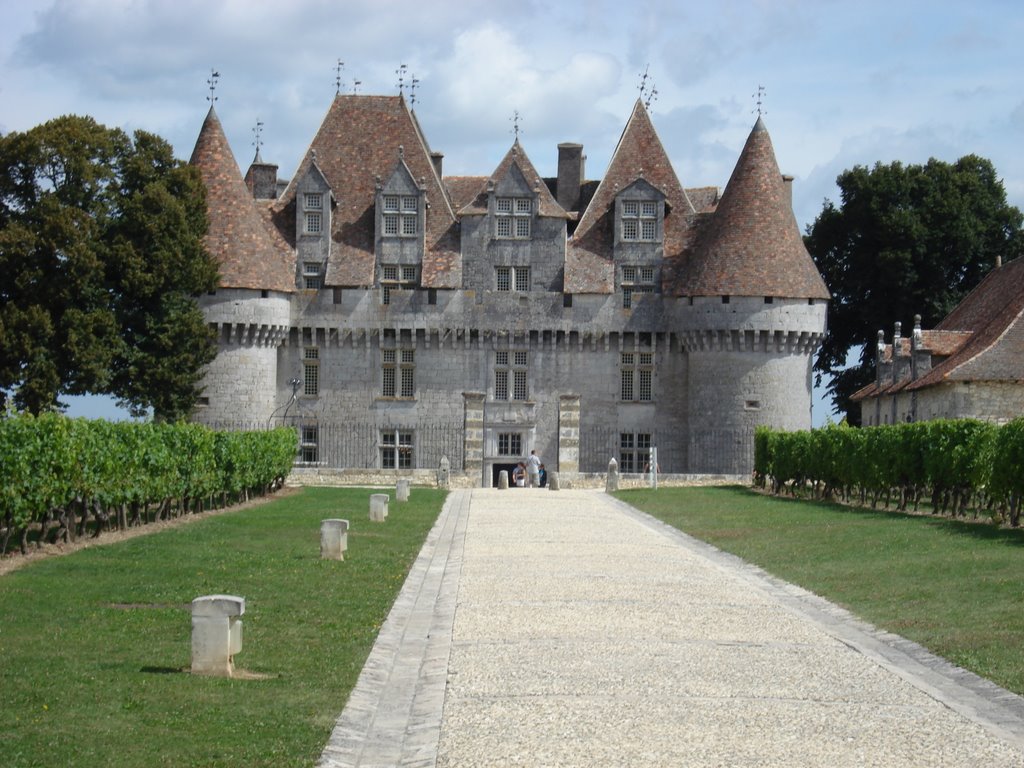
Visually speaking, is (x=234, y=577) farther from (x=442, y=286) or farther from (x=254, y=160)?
(x=254, y=160)

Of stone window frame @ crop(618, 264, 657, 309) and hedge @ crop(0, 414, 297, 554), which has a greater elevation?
stone window frame @ crop(618, 264, 657, 309)

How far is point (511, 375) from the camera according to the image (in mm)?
55375

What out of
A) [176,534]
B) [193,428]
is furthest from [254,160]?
[176,534]

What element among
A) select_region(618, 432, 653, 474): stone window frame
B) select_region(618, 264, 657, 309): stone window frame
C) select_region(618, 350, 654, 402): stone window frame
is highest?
select_region(618, 264, 657, 309): stone window frame

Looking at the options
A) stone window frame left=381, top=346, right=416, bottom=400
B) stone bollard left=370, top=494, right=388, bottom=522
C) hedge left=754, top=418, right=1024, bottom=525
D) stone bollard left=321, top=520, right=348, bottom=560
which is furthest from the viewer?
stone window frame left=381, top=346, right=416, bottom=400

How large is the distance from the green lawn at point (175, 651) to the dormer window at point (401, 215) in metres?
32.4

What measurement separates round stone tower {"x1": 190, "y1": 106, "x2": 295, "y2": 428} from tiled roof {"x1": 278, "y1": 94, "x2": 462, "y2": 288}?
2.87m

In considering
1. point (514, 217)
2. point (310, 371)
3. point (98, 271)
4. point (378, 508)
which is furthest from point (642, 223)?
point (378, 508)

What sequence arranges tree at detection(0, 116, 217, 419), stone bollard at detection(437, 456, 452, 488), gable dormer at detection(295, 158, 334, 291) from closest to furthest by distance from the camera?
1. tree at detection(0, 116, 217, 419)
2. stone bollard at detection(437, 456, 452, 488)
3. gable dormer at detection(295, 158, 334, 291)

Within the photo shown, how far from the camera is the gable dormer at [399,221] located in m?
Result: 55.0

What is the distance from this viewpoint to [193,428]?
32344 millimetres

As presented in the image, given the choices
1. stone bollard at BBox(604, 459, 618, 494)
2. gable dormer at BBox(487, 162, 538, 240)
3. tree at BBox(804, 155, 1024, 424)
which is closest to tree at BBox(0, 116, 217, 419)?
gable dormer at BBox(487, 162, 538, 240)

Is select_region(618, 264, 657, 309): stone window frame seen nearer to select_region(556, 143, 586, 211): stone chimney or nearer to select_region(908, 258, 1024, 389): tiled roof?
select_region(556, 143, 586, 211): stone chimney

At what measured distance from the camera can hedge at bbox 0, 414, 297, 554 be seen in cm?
2142
